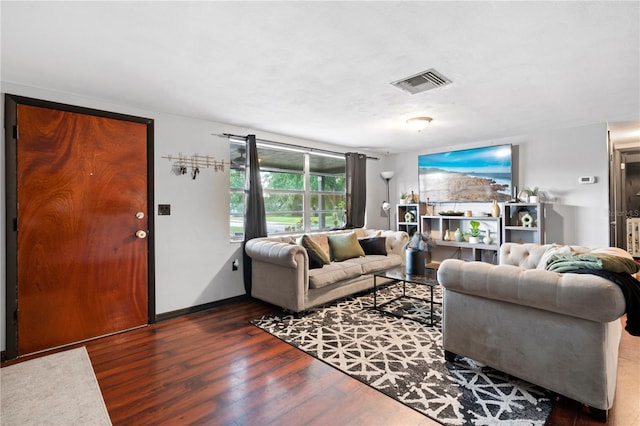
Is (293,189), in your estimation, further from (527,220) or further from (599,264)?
(599,264)

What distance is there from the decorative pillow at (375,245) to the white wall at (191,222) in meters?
1.91

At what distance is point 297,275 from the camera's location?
133 inches

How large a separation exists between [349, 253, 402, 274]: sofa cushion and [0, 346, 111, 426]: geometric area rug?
9.71ft

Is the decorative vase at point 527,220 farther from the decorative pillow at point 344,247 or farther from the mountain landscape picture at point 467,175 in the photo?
the decorative pillow at point 344,247

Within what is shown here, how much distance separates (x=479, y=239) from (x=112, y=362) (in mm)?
Result: 5198

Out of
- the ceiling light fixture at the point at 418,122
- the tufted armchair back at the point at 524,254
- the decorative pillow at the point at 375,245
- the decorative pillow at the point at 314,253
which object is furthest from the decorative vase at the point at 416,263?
the ceiling light fixture at the point at 418,122

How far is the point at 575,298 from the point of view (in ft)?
5.73

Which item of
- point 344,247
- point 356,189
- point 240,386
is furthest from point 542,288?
point 356,189

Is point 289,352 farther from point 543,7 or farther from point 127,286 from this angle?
point 543,7

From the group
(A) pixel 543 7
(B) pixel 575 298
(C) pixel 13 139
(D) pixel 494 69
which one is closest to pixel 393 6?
(A) pixel 543 7

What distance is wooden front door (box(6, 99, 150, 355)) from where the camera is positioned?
271 cm

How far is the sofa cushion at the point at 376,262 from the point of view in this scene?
4.20 m

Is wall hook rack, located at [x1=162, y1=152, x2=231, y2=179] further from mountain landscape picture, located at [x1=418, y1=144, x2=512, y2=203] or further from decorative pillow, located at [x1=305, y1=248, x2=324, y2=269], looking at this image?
mountain landscape picture, located at [x1=418, y1=144, x2=512, y2=203]

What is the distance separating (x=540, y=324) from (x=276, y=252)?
2.45 metres
